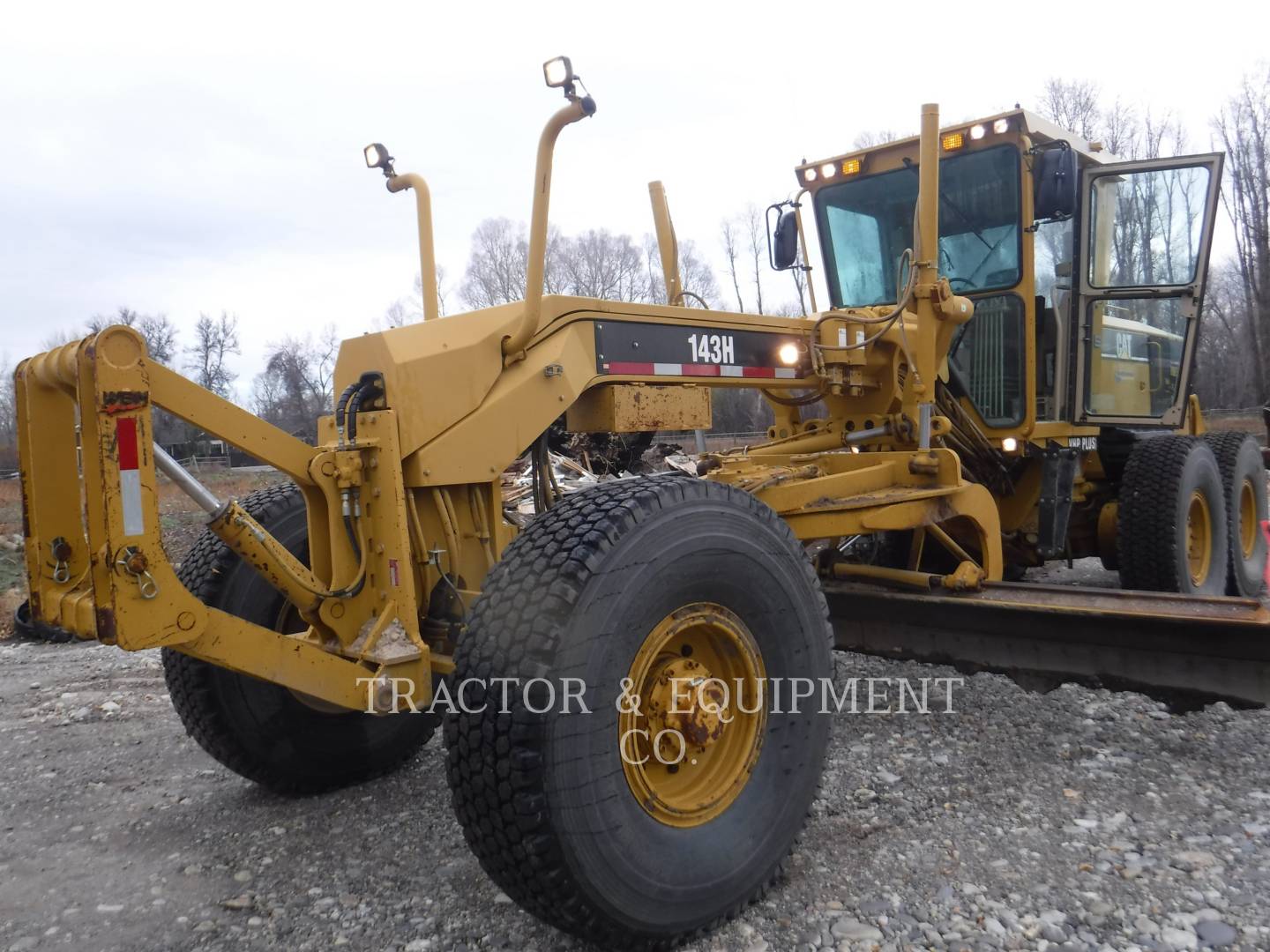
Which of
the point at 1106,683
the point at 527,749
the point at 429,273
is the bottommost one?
the point at 1106,683

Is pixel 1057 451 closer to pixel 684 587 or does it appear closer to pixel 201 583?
pixel 684 587

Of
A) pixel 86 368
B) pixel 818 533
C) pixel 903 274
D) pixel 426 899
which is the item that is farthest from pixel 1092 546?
pixel 86 368

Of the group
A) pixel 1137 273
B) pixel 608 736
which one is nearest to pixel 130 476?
pixel 608 736

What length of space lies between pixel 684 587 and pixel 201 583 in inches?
72.3

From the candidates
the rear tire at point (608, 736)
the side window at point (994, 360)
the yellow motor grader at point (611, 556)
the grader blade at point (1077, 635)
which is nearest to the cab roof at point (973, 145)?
the yellow motor grader at point (611, 556)

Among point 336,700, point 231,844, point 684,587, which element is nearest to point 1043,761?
point 684,587

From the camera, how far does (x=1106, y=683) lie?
12.3 feet

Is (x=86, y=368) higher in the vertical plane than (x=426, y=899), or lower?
higher

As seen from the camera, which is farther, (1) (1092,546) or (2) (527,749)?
(1) (1092,546)

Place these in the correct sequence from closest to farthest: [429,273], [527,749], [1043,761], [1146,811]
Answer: [527,749] < [1146,811] < [1043,761] < [429,273]

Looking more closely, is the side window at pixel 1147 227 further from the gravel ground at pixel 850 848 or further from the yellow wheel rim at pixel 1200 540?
the gravel ground at pixel 850 848

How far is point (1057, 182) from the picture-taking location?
452 cm

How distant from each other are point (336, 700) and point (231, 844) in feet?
3.33

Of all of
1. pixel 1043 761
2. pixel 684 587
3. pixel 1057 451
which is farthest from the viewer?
pixel 1057 451
